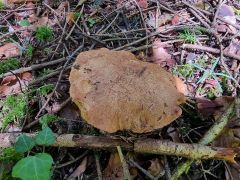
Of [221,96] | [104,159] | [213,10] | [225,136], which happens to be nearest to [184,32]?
[213,10]

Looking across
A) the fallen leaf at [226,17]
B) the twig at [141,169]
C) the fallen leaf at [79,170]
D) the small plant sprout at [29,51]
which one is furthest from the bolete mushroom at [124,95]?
the fallen leaf at [226,17]

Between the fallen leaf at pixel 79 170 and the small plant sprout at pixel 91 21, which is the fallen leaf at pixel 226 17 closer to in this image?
the small plant sprout at pixel 91 21

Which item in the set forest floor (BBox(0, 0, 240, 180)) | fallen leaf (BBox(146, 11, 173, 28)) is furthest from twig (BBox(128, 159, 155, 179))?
fallen leaf (BBox(146, 11, 173, 28))

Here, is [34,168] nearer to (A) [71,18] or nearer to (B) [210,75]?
(B) [210,75]

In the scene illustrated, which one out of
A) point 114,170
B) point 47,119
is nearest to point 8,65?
point 47,119

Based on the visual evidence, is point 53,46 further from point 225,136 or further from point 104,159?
point 225,136

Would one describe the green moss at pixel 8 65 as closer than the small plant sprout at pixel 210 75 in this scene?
No
